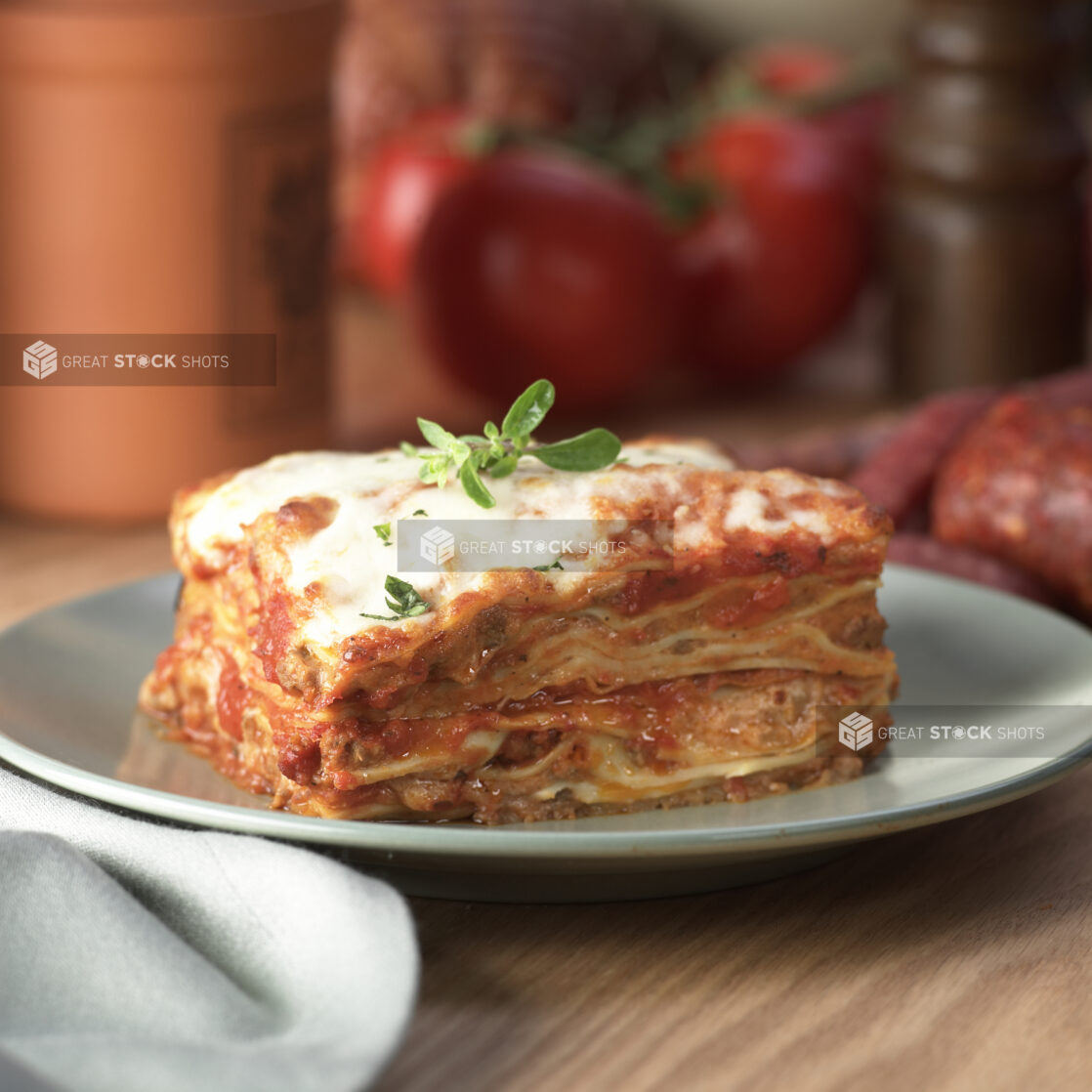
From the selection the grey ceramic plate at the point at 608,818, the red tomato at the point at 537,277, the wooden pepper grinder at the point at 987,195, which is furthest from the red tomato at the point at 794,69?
the grey ceramic plate at the point at 608,818

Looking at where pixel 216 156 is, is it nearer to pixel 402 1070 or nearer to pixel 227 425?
pixel 227 425

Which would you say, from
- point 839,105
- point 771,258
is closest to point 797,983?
point 771,258

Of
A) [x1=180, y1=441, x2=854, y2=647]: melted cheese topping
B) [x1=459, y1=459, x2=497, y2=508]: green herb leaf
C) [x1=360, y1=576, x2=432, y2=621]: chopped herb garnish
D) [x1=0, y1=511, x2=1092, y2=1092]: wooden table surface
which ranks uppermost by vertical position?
[x1=459, y1=459, x2=497, y2=508]: green herb leaf

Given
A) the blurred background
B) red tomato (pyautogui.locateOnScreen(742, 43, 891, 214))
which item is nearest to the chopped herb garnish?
the blurred background

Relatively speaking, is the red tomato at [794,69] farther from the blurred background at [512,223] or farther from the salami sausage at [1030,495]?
the salami sausage at [1030,495]

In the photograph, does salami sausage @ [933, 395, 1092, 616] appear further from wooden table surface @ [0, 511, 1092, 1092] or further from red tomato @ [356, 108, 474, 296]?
red tomato @ [356, 108, 474, 296]

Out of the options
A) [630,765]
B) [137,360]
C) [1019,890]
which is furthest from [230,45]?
[1019,890]
